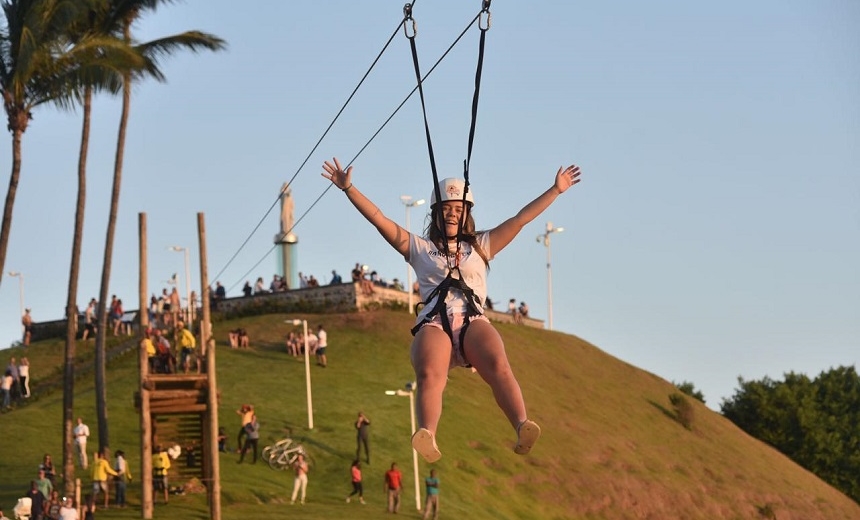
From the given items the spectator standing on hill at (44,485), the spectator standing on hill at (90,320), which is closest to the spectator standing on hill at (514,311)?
the spectator standing on hill at (90,320)

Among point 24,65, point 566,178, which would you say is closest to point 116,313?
point 24,65

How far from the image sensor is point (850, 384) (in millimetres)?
101812

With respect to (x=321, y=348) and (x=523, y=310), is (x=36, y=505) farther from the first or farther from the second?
(x=523, y=310)

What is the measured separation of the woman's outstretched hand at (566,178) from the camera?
517 inches

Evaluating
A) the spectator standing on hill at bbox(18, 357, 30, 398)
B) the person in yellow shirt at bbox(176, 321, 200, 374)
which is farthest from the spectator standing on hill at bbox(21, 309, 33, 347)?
the person in yellow shirt at bbox(176, 321, 200, 374)

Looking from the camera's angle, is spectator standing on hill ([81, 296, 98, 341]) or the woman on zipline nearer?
the woman on zipline

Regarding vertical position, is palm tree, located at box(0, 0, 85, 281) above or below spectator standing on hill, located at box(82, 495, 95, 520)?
above

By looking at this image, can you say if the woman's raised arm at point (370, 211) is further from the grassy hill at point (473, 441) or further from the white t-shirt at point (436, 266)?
the grassy hill at point (473, 441)

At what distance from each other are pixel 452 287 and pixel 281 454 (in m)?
44.0

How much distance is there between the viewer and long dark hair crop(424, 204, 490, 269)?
12594 mm

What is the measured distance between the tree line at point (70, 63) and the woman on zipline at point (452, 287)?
2644cm

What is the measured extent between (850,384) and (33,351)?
55.1 meters

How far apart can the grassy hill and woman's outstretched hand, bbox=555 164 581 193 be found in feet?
106

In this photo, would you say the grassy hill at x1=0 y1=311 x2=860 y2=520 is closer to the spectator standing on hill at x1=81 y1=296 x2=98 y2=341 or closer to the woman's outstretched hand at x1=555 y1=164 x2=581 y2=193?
the spectator standing on hill at x1=81 y1=296 x2=98 y2=341
